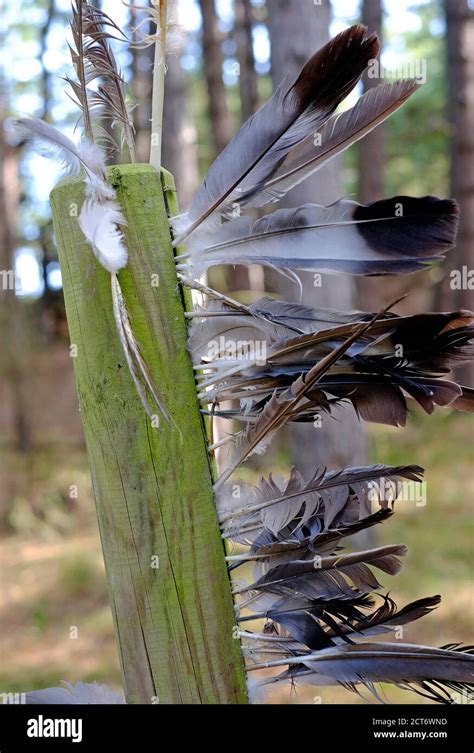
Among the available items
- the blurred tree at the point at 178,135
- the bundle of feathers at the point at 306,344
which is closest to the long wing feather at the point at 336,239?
the bundle of feathers at the point at 306,344

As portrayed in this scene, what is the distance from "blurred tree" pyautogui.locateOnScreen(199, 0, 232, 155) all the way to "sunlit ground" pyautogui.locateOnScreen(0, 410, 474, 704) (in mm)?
4637

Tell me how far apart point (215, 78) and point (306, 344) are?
982 centimetres

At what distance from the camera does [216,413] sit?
1.51 meters

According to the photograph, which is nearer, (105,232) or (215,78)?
(105,232)

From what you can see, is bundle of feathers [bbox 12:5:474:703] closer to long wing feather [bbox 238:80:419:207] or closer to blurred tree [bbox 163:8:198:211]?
long wing feather [bbox 238:80:419:207]

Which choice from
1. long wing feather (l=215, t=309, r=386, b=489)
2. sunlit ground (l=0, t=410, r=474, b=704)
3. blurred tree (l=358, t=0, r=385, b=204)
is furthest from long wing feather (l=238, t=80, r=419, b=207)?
blurred tree (l=358, t=0, r=385, b=204)

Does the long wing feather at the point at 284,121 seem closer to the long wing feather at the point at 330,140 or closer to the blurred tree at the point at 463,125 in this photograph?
the long wing feather at the point at 330,140

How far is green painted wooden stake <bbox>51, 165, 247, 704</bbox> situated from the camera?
1.42 m

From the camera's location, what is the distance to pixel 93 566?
22.6 ft

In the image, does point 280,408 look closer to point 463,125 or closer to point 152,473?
point 152,473

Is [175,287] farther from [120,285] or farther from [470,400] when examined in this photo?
[470,400]

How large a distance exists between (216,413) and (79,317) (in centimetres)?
34

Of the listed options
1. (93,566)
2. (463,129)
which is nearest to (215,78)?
(463,129)

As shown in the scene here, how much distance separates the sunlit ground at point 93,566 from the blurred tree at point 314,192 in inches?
25.5
